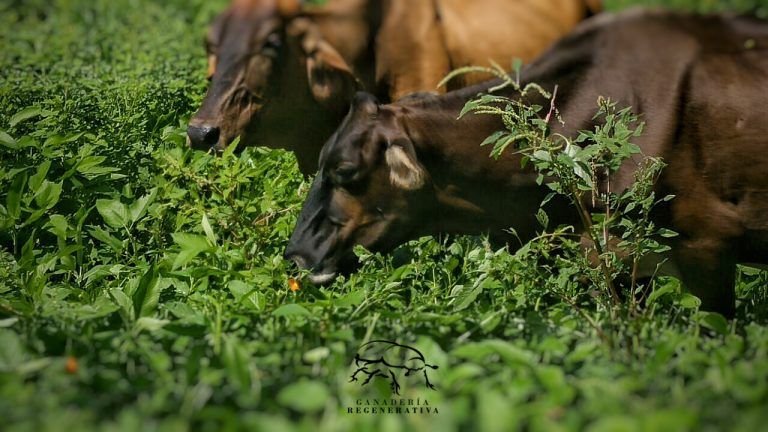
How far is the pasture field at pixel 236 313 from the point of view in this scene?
8.96 feet

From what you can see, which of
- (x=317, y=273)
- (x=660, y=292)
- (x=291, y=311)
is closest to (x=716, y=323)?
(x=660, y=292)

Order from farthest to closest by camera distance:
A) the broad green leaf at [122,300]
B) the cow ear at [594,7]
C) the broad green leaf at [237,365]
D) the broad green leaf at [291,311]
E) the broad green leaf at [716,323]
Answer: the cow ear at [594,7] → the broad green leaf at [122,300] → the broad green leaf at [291,311] → the broad green leaf at [716,323] → the broad green leaf at [237,365]

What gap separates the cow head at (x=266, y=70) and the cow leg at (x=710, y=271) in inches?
85.3

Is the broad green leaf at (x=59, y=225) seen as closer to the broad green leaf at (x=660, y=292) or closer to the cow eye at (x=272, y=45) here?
the cow eye at (x=272, y=45)

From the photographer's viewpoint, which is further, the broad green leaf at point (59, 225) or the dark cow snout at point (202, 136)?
the dark cow snout at point (202, 136)

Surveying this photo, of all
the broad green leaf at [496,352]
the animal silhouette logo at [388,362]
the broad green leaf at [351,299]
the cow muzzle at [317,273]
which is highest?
the broad green leaf at [496,352]

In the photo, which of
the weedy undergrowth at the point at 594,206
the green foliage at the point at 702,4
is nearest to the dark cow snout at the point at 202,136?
the weedy undergrowth at the point at 594,206

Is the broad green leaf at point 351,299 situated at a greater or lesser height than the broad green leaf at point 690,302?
greater

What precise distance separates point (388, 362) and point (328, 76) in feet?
9.52

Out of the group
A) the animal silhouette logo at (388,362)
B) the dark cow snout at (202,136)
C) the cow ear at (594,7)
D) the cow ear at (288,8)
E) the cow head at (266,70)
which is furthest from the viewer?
the cow ear at (594,7)

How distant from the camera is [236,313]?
12.8 feet

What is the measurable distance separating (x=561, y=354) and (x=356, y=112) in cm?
174

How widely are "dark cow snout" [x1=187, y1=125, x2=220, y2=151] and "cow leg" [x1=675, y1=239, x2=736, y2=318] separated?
227 cm

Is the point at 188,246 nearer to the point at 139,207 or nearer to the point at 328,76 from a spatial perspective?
the point at 139,207
